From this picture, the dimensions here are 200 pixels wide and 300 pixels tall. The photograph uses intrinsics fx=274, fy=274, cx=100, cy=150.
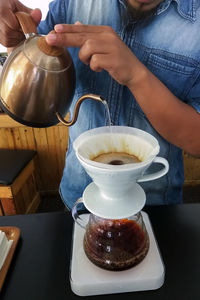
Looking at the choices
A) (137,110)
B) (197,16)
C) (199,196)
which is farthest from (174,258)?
(199,196)

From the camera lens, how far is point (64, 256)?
0.66 metres

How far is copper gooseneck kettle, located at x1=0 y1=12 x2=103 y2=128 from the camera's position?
0.61m

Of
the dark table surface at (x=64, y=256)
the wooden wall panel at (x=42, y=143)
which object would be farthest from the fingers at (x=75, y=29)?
the wooden wall panel at (x=42, y=143)

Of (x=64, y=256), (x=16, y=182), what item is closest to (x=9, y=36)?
(x=64, y=256)

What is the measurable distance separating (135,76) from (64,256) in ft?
1.50

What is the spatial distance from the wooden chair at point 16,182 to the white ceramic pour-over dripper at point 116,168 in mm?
1234

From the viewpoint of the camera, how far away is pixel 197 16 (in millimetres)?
714

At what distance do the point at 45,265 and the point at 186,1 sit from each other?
756 millimetres

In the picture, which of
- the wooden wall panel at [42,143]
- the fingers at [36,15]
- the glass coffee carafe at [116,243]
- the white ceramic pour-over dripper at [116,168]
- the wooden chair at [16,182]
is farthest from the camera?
the wooden wall panel at [42,143]

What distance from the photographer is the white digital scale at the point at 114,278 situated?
570 mm

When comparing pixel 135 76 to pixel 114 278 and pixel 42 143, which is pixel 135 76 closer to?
pixel 114 278

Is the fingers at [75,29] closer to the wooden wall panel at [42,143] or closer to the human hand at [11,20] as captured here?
the human hand at [11,20]

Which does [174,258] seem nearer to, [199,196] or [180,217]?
[180,217]

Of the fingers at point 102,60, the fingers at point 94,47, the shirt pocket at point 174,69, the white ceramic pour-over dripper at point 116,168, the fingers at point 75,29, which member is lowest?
the white ceramic pour-over dripper at point 116,168
